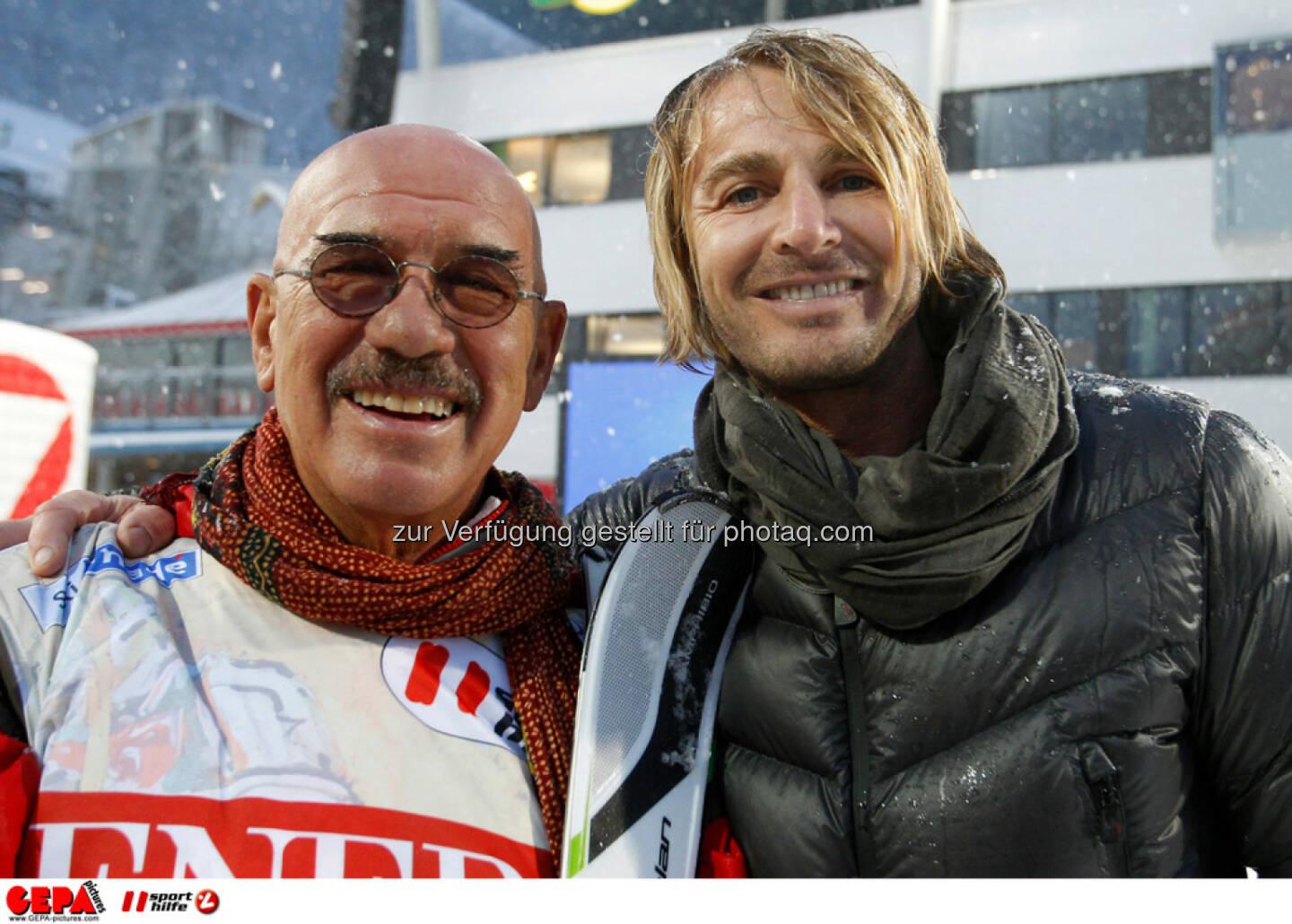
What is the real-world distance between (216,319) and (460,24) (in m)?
9.41

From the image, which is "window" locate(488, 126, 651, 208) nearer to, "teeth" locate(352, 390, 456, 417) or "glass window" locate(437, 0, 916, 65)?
"glass window" locate(437, 0, 916, 65)

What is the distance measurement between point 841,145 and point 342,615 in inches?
41.3

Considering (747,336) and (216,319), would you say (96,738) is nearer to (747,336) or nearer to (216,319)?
(747,336)

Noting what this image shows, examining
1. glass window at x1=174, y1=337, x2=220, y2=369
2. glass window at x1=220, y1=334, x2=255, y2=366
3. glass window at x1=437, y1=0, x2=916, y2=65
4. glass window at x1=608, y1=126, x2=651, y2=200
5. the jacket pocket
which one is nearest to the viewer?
the jacket pocket

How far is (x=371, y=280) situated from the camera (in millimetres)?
1241

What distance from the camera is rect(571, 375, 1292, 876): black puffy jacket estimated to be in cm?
111

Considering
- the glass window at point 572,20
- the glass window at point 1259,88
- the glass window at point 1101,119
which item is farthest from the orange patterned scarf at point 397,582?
the glass window at point 1259,88

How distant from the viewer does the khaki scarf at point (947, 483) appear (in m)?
1.12

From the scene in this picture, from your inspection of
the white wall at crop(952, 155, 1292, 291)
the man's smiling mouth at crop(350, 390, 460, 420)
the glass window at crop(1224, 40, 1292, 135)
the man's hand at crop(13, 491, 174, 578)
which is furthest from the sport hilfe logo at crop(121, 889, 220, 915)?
the glass window at crop(1224, 40, 1292, 135)

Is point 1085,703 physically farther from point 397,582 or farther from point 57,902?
point 57,902

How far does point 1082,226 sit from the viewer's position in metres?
7.77

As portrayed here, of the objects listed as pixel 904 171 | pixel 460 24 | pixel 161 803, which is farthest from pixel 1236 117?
pixel 161 803

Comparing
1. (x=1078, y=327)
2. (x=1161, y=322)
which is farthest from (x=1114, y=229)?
(x=1161, y=322)

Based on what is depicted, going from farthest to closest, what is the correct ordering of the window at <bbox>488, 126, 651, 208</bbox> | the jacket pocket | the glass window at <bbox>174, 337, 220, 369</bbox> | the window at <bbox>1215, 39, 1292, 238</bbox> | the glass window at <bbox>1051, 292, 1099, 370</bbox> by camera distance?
the glass window at <bbox>174, 337, 220, 369</bbox>
the glass window at <bbox>1051, 292, 1099, 370</bbox>
the window at <bbox>1215, 39, 1292, 238</bbox>
the window at <bbox>488, 126, 651, 208</bbox>
the jacket pocket
